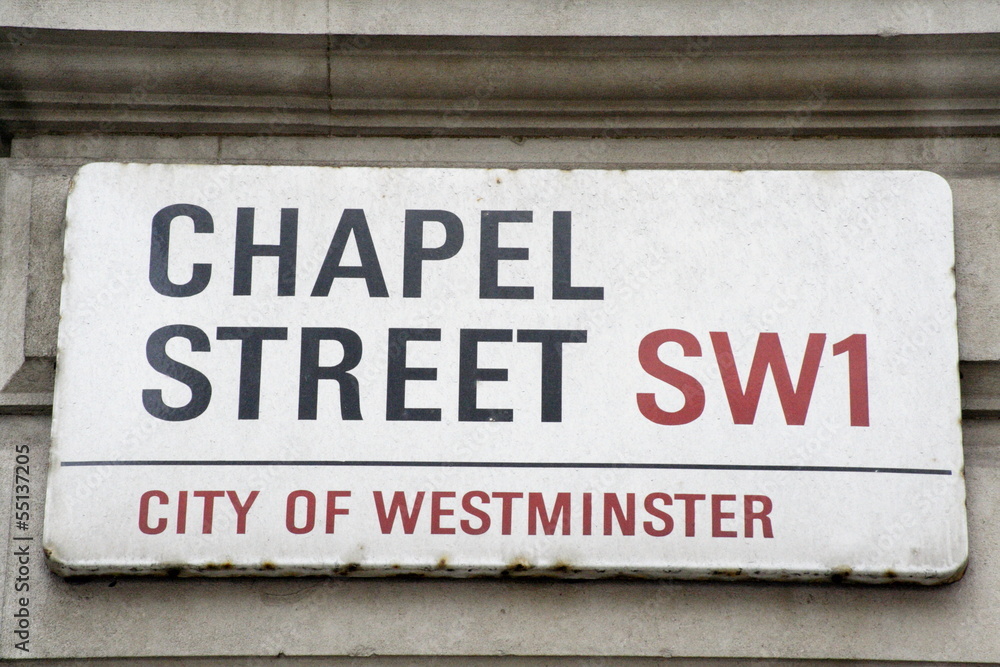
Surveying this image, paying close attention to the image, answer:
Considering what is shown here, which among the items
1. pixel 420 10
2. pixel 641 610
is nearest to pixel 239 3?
pixel 420 10

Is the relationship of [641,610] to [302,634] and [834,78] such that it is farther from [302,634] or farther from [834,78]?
[834,78]

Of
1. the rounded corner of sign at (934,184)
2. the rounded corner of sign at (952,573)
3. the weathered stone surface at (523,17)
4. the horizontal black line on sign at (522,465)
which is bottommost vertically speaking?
the rounded corner of sign at (952,573)

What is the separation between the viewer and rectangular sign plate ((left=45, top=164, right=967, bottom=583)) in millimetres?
3295

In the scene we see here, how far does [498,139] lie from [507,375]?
2.91ft

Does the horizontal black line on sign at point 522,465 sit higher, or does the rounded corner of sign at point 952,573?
the horizontal black line on sign at point 522,465

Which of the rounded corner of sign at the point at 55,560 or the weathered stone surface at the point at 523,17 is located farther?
the weathered stone surface at the point at 523,17

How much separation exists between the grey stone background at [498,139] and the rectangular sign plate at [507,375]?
0.47ft

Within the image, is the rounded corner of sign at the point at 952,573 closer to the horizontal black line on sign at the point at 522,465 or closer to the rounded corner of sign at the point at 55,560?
the horizontal black line on sign at the point at 522,465

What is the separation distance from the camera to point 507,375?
342cm

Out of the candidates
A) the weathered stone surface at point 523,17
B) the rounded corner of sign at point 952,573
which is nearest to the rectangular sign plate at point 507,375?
the rounded corner of sign at point 952,573

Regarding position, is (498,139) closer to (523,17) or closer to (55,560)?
(523,17)

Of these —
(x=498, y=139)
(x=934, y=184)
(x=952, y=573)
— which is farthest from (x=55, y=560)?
(x=934, y=184)

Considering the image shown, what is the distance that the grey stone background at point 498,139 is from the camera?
10.9 ft

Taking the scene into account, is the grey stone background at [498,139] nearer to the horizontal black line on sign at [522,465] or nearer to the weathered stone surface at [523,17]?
the weathered stone surface at [523,17]
